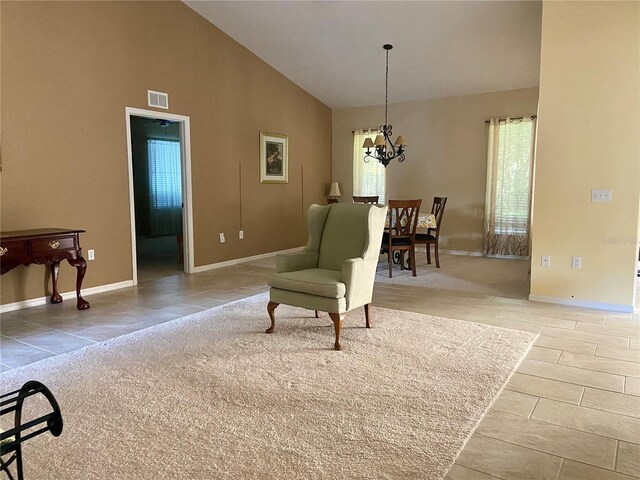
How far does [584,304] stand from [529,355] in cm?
163

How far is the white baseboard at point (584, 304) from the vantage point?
4090 millimetres

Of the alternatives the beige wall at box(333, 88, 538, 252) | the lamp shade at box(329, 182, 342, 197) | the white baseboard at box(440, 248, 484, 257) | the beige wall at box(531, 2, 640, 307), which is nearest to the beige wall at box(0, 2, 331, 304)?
the lamp shade at box(329, 182, 342, 197)

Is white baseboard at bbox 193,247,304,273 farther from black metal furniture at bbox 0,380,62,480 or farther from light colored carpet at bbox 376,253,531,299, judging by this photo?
black metal furniture at bbox 0,380,62,480

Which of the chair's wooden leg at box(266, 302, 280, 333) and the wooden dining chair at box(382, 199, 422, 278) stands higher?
the wooden dining chair at box(382, 199, 422, 278)

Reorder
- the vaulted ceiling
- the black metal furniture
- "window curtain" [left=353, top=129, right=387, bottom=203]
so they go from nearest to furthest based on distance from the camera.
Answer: the black metal furniture, the vaulted ceiling, "window curtain" [left=353, top=129, right=387, bottom=203]

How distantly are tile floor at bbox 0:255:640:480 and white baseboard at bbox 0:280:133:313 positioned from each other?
0.49ft

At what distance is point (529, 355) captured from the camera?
3.03m

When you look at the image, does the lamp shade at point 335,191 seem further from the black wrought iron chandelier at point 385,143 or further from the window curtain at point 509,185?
the window curtain at point 509,185

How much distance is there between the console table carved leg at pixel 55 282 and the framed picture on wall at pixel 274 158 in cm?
338

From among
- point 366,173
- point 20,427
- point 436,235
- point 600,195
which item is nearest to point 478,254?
point 436,235

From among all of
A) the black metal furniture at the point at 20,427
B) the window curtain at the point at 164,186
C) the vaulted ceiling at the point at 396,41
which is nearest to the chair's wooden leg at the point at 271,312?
the black metal furniture at the point at 20,427

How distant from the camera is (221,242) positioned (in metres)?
6.46

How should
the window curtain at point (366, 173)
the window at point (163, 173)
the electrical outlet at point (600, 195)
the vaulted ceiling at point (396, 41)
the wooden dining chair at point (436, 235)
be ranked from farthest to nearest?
the window at point (163, 173)
the window curtain at point (366, 173)
the wooden dining chair at point (436, 235)
the vaulted ceiling at point (396, 41)
the electrical outlet at point (600, 195)

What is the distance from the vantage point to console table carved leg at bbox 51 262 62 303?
13.9ft
